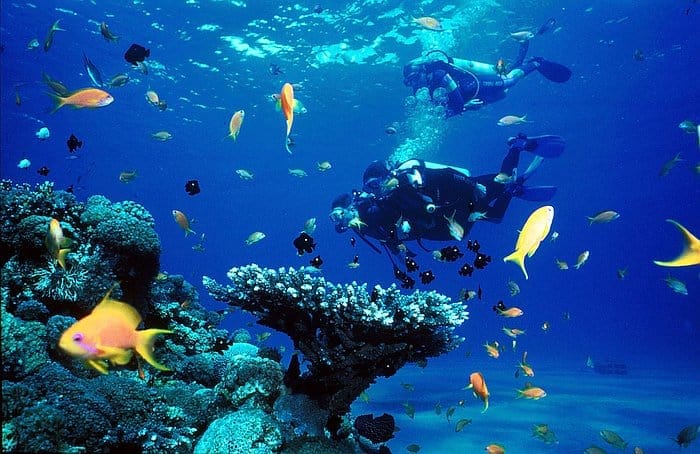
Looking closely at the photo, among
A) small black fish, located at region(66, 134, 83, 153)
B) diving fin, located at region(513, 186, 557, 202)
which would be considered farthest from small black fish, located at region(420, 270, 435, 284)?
small black fish, located at region(66, 134, 83, 153)

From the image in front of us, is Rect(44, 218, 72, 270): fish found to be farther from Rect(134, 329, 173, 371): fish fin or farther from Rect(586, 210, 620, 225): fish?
Rect(586, 210, 620, 225): fish

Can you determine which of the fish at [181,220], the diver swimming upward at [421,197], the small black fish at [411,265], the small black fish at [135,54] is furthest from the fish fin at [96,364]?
the small black fish at [135,54]

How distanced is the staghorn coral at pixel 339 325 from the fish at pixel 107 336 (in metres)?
2.00

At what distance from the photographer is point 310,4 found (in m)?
20.0

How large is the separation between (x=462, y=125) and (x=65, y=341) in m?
35.2

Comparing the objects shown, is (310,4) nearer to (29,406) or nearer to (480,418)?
(480,418)

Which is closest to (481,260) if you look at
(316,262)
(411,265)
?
(411,265)

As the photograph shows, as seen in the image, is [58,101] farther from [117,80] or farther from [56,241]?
[117,80]

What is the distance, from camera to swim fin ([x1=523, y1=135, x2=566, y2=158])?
8977mm

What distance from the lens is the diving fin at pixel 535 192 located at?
379 inches

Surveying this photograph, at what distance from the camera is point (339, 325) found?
4395 millimetres

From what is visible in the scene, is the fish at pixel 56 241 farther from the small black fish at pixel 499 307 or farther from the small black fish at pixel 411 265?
the small black fish at pixel 499 307

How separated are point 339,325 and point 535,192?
23.9 ft

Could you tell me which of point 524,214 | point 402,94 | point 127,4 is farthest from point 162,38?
point 524,214
